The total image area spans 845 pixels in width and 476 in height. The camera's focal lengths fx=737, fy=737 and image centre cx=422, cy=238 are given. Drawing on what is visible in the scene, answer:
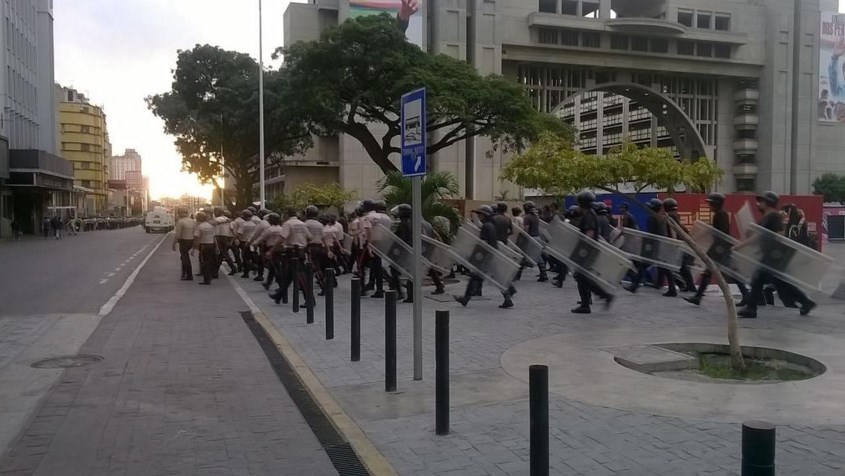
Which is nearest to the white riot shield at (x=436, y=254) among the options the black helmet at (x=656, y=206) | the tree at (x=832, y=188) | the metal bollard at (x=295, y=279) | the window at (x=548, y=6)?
the metal bollard at (x=295, y=279)

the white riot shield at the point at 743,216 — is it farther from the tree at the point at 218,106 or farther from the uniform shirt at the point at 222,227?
the tree at the point at 218,106

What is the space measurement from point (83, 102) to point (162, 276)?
103m

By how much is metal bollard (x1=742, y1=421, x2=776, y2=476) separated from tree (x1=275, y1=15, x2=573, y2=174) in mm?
20692

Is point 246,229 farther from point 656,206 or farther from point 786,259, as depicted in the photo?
point 786,259

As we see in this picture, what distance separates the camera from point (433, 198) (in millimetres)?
16422

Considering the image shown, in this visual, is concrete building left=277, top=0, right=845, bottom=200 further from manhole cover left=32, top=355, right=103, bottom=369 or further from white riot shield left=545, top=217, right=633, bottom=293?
manhole cover left=32, top=355, right=103, bottom=369

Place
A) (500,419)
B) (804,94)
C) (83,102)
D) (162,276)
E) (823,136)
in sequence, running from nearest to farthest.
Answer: (500,419), (162,276), (804,94), (823,136), (83,102)

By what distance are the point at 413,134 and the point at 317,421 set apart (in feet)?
8.65

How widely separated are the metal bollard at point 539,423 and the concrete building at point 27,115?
162 feet

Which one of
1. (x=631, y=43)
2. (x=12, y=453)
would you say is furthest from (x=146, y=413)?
(x=631, y=43)

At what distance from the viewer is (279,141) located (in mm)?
40531

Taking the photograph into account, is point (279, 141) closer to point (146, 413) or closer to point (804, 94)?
point (146, 413)

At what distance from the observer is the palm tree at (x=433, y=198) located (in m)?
16.1

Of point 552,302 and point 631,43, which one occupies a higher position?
point 631,43
